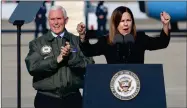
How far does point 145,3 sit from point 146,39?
62.8 feet

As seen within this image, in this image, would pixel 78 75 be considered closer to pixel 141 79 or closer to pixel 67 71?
pixel 67 71

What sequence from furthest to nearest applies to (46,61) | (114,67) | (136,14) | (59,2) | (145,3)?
(136,14), (145,3), (59,2), (46,61), (114,67)

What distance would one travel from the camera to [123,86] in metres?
4.47

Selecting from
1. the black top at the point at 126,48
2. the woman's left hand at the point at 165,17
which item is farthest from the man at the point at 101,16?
the woman's left hand at the point at 165,17

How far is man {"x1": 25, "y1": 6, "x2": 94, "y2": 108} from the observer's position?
4.85m

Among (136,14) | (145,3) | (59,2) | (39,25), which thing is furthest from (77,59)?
(136,14)

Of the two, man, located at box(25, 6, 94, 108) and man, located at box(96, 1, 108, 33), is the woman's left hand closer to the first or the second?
man, located at box(25, 6, 94, 108)

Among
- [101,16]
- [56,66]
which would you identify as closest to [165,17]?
[56,66]

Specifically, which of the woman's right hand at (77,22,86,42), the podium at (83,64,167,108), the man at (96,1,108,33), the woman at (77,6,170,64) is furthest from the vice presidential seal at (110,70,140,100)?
the man at (96,1,108,33)

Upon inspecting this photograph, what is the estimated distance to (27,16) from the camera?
16.1 feet

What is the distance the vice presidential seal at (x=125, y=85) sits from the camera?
4457mm

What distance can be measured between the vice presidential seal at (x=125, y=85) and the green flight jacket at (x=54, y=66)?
50cm

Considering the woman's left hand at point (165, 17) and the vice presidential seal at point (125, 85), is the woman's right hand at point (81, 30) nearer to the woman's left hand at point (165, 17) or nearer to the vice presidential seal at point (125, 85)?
the vice presidential seal at point (125, 85)

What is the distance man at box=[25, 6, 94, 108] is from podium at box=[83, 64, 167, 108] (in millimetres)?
425
